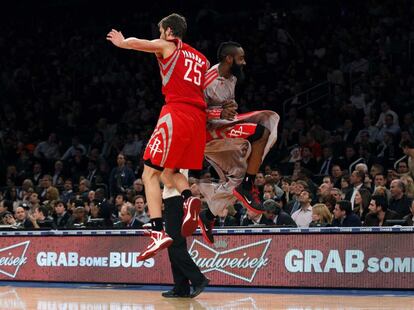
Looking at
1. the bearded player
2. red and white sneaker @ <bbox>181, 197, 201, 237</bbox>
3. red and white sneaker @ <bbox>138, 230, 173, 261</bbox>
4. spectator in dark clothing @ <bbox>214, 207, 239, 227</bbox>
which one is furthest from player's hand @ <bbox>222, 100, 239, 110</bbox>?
spectator in dark clothing @ <bbox>214, 207, 239, 227</bbox>

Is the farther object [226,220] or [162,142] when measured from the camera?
[226,220]

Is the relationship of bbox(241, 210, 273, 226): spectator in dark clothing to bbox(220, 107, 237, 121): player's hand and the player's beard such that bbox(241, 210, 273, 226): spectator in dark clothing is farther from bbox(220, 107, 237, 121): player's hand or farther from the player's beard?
Answer: the player's beard

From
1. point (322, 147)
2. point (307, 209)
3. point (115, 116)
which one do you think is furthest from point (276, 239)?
point (115, 116)

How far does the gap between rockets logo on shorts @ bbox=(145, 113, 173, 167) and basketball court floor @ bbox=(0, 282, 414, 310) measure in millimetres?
1433

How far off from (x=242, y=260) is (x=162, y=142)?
9.31 ft

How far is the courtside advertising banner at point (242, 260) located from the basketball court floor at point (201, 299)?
0.16 metres

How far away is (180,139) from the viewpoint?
9445 mm

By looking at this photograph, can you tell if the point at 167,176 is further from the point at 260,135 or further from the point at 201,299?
the point at 201,299

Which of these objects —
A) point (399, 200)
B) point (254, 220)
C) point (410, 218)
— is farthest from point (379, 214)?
point (254, 220)

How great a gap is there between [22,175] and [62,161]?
1.09m

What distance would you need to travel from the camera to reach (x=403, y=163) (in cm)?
1473

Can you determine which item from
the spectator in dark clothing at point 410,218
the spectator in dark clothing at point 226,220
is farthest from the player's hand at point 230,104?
the spectator in dark clothing at point 226,220

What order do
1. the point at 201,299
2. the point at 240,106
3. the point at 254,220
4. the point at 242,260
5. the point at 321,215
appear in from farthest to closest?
the point at 240,106
the point at 254,220
the point at 321,215
the point at 242,260
the point at 201,299

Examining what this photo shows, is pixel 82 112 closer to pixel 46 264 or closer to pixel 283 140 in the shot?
pixel 283 140
